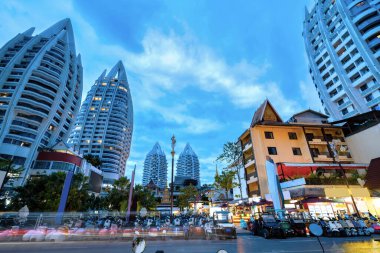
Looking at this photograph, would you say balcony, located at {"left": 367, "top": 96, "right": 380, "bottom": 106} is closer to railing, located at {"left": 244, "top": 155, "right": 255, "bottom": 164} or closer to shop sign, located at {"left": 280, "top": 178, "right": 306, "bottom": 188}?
railing, located at {"left": 244, "top": 155, "right": 255, "bottom": 164}

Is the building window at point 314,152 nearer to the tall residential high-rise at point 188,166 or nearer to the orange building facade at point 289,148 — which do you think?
the orange building facade at point 289,148

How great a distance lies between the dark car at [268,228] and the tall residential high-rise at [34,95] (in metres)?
57.3

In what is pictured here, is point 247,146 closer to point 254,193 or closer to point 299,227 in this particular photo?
point 254,193

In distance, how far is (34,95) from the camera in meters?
57.4

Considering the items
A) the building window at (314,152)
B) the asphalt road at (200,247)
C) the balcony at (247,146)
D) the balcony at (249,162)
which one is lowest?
the asphalt road at (200,247)

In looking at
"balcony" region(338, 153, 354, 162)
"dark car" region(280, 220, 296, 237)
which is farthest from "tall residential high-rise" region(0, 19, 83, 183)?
"balcony" region(338, 153, 354, 162)

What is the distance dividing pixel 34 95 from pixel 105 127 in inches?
1892

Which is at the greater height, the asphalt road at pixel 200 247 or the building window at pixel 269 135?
the building window at pixel 269 135

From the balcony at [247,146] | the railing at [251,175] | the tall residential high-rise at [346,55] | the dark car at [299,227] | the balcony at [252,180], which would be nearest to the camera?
the dark car at [299,227]

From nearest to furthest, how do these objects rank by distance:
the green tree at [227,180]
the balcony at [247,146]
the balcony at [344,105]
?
the balcony at [247,146], the green tree at [227,180], the balcony at [344,105]

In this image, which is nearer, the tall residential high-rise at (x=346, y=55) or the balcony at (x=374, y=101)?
the balcony at (x=374, y=101)

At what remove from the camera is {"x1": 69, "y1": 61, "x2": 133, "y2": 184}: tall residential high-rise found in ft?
324

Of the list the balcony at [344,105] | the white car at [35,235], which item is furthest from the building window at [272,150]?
the balcony at [344,105]

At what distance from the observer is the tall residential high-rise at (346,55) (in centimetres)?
4423
